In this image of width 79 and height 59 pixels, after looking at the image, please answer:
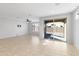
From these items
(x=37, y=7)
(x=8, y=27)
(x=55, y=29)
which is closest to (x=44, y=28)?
(x=55, y=29)

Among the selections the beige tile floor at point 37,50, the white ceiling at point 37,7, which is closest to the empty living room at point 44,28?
the white ceiling at point 37,7

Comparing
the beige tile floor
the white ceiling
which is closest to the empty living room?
the white ceiling

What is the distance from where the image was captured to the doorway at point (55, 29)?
26.4 ft

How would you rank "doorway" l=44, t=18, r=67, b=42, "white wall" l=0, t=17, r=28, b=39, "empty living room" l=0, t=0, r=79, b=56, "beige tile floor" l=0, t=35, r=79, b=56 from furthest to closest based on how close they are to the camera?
"white wall" l=0, t=17, r=28, b=39, "doorway" l=44, t=18, r=67, b=42, "empty living room" l=0, t=0, r=79, b=56, "beige tile floor" l=0, t=35, r=79, b=56

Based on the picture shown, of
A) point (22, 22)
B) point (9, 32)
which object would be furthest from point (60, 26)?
point (22, 22)

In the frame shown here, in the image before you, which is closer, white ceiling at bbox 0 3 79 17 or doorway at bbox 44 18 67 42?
white ceiling at bbox 0 3 79 17

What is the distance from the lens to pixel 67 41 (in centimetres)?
735

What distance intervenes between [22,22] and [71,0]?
490 inches

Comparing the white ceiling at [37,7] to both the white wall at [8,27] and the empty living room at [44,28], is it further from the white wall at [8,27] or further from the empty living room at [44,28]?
the white wall at [8,27]

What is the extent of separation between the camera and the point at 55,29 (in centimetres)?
877

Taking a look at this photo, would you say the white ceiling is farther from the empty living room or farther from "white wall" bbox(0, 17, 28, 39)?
"white wall" bbox(0, 17, 28, 39)

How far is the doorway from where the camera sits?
805 cm

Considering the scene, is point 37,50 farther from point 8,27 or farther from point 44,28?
point 8,27

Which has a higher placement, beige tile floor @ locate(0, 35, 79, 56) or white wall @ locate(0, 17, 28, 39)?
white wall @ locate(0, 17, 28, 39)
